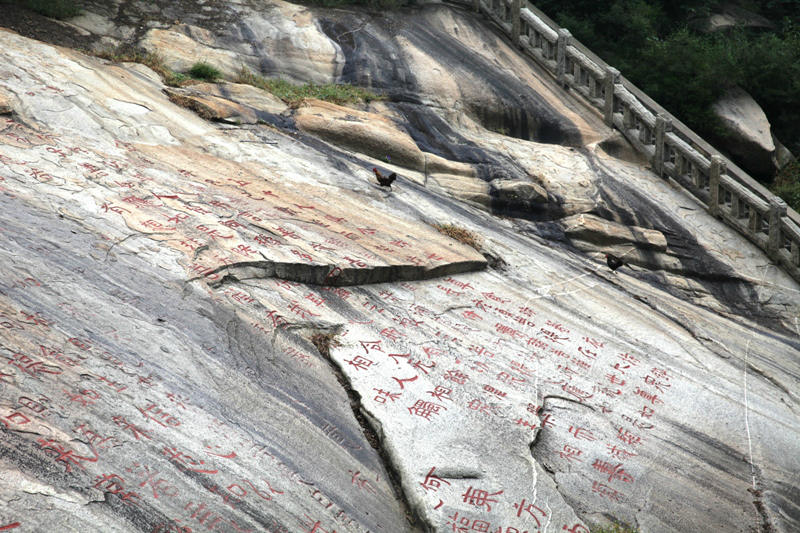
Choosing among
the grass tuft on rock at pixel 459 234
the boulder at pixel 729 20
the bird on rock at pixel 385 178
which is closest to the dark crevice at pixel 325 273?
the grass tuft on rock at pixel 459 234

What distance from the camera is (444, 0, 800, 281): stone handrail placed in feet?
41.0

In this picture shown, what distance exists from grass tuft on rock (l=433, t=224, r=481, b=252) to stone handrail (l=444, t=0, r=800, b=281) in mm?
6357

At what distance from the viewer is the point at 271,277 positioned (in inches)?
294

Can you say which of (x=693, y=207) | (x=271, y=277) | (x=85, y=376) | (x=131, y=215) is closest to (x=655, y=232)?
(x=693, y=207)

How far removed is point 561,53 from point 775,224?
621cm

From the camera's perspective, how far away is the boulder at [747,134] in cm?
1554

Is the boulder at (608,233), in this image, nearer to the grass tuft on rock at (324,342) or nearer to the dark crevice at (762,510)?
the dark crevice at (762,510)

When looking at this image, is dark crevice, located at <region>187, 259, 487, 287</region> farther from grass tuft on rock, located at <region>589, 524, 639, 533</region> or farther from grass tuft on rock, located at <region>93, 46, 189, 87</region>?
grass tuft on rock, located at <region>93, 46, 189, 87</region>

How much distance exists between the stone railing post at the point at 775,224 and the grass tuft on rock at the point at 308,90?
7981mm

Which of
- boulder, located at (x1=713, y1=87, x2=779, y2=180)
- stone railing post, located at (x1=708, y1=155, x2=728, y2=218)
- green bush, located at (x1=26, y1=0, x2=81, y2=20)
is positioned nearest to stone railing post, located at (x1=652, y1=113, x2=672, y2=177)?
stone railing post, located at (x1=708, y1=155, x2=728, y2=218)

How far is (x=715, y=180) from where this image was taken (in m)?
13.1

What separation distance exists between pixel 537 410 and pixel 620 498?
1206 millimetres

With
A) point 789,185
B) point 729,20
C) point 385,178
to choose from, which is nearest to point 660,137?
point 789,185

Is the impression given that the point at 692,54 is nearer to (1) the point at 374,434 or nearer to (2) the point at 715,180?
(2) the point at 715,180
